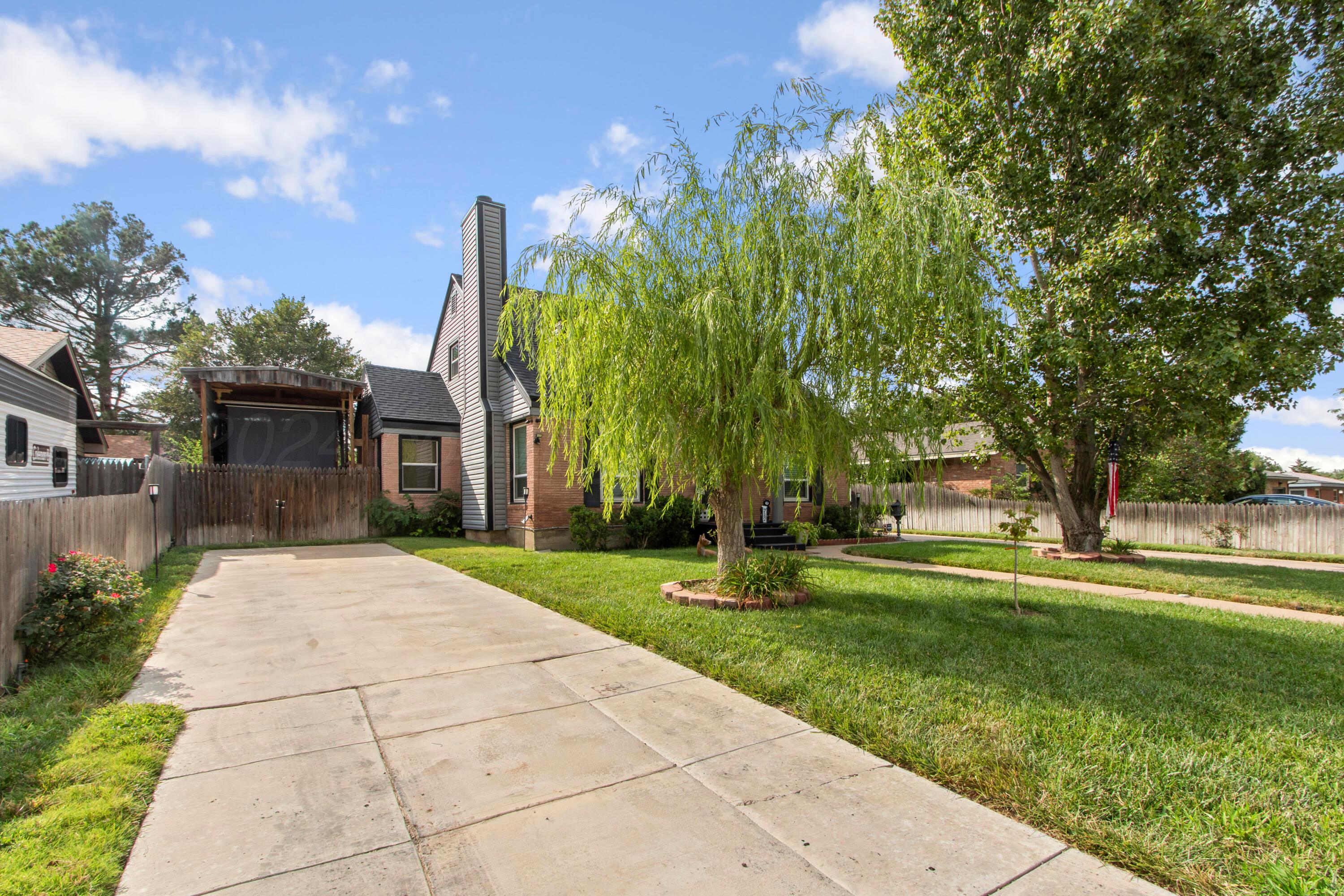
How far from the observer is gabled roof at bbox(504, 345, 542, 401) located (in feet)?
44.3

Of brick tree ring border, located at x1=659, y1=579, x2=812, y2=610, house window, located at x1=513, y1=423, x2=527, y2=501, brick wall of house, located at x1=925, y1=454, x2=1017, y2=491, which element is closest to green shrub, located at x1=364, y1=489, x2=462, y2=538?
house window, located at x1=513, y1=423, x2=527, y2=501

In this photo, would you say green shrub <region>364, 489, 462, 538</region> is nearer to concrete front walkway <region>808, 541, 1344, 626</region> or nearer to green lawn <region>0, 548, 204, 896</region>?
concrete front walkway <region>808, 541, 1344, 626</region>

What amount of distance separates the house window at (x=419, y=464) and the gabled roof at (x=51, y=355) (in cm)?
652

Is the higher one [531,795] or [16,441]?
[16,441]

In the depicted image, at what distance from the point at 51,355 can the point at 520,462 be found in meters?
8.31

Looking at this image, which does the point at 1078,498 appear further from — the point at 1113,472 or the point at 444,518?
the point at 444,518

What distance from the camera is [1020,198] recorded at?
10.9 m

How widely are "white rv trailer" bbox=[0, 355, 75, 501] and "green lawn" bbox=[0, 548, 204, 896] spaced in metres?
5.61

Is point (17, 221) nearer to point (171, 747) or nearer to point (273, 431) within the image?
point (273, 431)

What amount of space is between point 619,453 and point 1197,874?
187 inches

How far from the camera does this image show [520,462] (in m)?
14.4

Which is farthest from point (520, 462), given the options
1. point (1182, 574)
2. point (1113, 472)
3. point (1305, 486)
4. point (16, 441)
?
point (1305, 486)

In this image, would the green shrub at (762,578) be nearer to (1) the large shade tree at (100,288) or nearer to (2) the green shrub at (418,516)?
(2) the green shrub at (418,516)

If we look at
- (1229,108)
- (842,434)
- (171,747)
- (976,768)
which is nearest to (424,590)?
(171,747)
